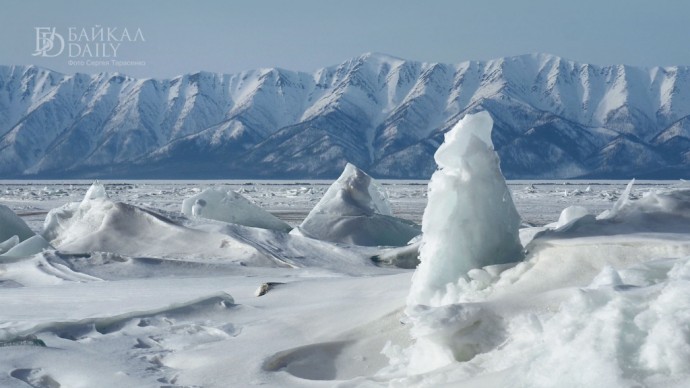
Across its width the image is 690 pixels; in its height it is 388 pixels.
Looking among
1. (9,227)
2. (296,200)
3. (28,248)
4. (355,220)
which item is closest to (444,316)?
(28,248)

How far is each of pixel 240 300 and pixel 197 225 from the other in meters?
4.78

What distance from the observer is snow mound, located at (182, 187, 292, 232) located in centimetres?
1485

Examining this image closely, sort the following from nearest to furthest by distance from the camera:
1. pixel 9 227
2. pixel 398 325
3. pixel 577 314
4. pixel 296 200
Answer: pixel 577 314 → pixel 398 325 → pixel 9 227 → pixel 296 200

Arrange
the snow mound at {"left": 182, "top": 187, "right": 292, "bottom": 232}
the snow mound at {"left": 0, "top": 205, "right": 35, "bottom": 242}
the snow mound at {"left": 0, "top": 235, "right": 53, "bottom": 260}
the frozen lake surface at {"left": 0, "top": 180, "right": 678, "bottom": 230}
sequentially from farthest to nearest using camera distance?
the frozen lake surface at {"left": 0, "top": 180, "right": 678, "bottom": 230}, the snow mound at {"left": 182, "top": 187, "right": 292, "bottom": 232}, the snow mound at {"left": 0, "top": 205, "right": 35, "bottom": 242}, the snow mound at {"left": 0, "top": 235, "right": 53, "bottom": 260}

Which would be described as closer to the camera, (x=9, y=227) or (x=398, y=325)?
(x=398, y=325)

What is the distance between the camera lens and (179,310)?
6.77m

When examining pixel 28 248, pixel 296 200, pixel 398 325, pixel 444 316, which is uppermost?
pixel 444 316

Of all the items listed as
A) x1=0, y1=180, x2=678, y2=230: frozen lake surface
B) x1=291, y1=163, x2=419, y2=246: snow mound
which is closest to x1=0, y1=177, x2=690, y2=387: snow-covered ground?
x1=291, y1=163, x2=419, y2=246: snow mound

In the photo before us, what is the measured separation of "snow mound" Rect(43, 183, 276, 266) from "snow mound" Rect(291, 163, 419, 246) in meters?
1.76

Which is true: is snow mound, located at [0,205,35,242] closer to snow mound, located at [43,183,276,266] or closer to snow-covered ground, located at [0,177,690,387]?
snow mound, located at [43,183,276,266]

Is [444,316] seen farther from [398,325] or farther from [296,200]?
[296,200]

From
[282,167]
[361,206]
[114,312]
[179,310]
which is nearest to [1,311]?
[114,312]

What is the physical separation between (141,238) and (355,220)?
391 cm

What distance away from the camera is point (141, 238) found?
11742 mm
